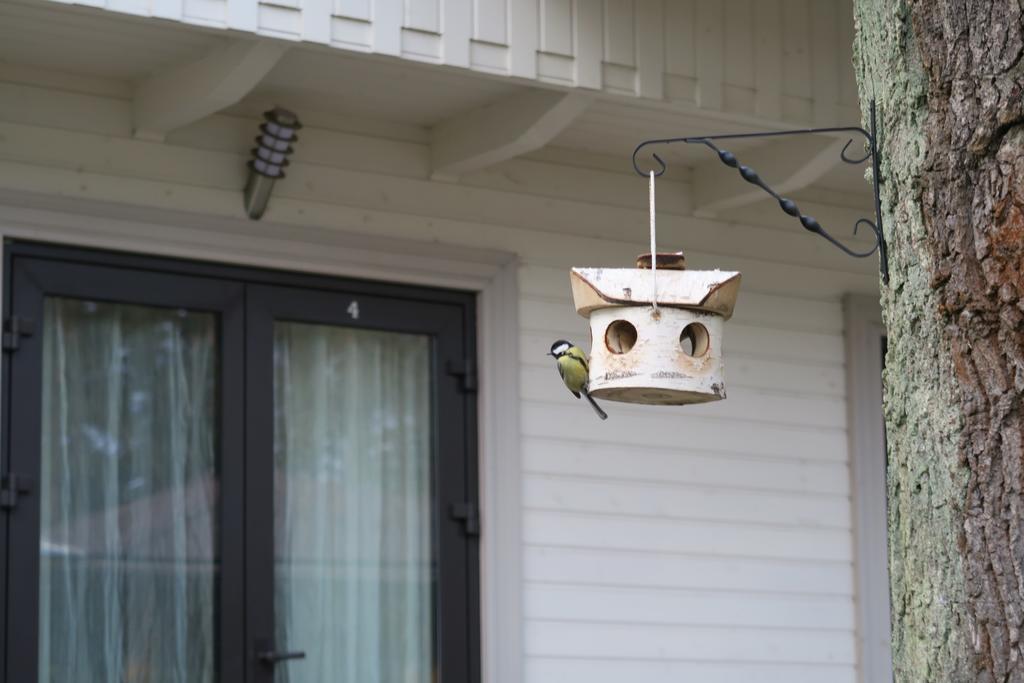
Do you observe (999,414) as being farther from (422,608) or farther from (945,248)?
(422,608)

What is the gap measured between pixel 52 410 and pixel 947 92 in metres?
3.47

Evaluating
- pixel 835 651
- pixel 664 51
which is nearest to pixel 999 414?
pixel 664 51

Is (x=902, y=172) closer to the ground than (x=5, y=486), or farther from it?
farther from it

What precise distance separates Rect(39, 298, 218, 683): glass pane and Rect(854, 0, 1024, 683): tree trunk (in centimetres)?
312

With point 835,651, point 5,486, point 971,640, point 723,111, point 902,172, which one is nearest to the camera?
point 971,640

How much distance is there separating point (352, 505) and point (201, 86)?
65.4 inches

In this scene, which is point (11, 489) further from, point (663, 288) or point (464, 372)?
point (663, 288)

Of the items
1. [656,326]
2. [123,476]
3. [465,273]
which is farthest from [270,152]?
[656,326]

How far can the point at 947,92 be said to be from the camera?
11.7 feet

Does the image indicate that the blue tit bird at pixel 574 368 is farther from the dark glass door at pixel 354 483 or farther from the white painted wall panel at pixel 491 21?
the dark glass door at pixel 354 483

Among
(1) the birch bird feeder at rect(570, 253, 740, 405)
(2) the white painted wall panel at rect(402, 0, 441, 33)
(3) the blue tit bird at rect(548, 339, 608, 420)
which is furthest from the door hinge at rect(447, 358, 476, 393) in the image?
(1) the birch bird feeder at rect(570, 253, 740, 405)

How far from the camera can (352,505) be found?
640 centimetres

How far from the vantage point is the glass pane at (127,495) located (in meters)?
5.82

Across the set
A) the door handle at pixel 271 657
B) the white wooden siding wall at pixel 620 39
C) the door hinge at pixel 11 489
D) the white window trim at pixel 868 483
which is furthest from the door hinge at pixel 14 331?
the white window trim at pixel 868 483
